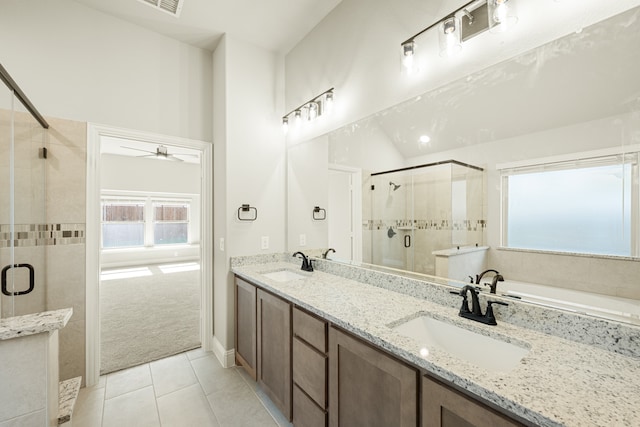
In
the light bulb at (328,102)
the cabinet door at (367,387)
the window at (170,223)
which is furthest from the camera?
the window at (170,223)

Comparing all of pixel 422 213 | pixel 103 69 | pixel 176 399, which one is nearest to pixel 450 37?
pixel 422 213

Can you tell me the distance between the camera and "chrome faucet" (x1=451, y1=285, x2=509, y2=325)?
1247 mm

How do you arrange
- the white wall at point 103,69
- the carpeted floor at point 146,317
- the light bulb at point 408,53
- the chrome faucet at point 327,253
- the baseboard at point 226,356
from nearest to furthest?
1. the light bulb at point 408,53
2. the white wall at point 103,69
3. the chrome faucet at point 327,253
4. the baseboard at point 226,356
5. the carpeted floor at point 146,317

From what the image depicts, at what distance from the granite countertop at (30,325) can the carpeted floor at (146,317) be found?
1.85 m

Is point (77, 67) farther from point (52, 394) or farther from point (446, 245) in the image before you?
point (446, 245)

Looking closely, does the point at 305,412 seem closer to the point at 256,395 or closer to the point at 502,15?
the point at 256,395

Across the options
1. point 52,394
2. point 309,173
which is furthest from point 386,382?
point 309,173

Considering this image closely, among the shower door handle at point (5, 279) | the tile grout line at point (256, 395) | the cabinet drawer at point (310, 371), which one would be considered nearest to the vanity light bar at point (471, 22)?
the cabinet drawer at point (310, 371)

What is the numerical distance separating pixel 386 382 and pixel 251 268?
5.56 ft

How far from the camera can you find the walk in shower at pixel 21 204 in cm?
159

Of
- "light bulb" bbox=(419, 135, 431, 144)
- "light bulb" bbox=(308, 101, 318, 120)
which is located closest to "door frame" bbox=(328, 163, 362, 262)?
"light bulb" bbox=(419, 135, 431, 144)

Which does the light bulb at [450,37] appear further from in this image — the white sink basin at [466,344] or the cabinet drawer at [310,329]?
the cabinet drawer at [310,329]

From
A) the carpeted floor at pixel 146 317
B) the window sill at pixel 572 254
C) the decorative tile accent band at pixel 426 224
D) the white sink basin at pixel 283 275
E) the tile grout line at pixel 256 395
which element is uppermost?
the decorative tile accent band at pixel 426 224

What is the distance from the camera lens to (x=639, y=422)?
26.2 inches
